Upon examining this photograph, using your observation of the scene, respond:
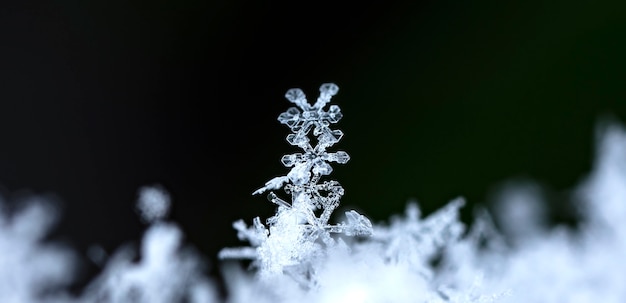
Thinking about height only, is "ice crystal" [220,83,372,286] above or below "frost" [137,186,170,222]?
below

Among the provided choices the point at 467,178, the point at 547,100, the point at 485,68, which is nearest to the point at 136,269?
the point at 467,178

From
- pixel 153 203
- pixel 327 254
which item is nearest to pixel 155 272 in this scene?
pixel 153 203

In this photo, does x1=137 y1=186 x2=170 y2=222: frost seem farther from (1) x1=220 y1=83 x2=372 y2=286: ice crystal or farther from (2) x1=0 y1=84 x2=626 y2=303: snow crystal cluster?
(1) x1=220 y1=83 x2=372 y2=286: ice crystal

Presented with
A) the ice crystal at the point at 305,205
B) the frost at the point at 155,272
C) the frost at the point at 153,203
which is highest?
the frost at the point at 153,203

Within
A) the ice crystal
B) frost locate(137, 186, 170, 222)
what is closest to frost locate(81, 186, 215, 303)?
frost locate(137, 186, 170, 222)

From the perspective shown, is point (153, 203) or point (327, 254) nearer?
point (327, 254)

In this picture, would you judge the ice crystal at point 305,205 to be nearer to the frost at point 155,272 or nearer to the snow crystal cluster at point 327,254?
the snow crystal cluster at point 327,254

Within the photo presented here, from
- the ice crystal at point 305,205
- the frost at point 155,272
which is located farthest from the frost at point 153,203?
the ice crystal at point 305,205

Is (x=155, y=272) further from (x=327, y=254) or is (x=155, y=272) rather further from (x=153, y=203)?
(x=327, y=254)
